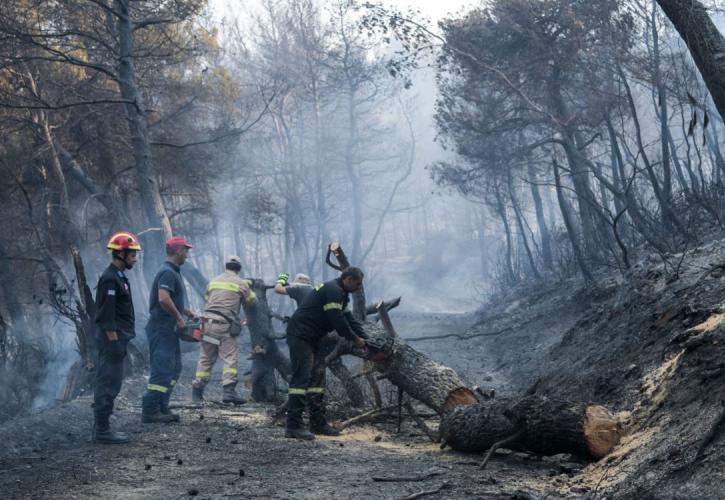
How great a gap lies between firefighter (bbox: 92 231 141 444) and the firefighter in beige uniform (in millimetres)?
2613

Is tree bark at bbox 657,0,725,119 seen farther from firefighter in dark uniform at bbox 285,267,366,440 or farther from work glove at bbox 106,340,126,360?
work glove at bbox 106,340,126,360

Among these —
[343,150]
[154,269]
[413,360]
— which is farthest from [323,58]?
[413,360]

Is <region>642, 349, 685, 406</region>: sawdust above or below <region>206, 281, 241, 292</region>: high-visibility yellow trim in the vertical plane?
below

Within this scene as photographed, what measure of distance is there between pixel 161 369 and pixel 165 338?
36 centimetres

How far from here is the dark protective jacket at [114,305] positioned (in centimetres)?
Answer: 730

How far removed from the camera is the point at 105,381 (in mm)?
7242

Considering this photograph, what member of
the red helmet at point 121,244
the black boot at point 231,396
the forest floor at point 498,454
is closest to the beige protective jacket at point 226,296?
the black boot at point 231,396

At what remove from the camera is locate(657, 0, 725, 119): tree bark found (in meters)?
6.26

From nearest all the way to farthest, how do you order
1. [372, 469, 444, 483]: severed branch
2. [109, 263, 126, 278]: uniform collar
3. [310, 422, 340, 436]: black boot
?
[372, 469, 444, 483]: severed branch < [109, 263, 126, 278]: uniform collar < [310, 422, 340, 436]: black boot

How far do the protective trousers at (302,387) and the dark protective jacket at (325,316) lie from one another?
0.10m

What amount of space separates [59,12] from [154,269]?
6.08 metres

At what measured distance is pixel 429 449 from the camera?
276 inches

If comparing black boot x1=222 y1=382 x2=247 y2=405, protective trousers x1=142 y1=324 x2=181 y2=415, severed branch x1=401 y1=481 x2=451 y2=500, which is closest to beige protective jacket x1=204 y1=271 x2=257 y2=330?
black boot x1=222 y1=382 x2=247 y2=405

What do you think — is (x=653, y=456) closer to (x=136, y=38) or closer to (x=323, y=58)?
(x=136, y=38)
